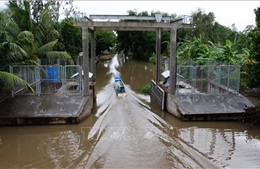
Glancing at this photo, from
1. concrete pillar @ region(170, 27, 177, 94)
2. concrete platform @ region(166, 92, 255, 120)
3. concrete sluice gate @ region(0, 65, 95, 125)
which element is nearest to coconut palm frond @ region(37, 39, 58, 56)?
concrete sluice gate @ region(0, 65, 95, 125)

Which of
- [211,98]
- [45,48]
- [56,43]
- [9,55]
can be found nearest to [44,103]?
[9,55]

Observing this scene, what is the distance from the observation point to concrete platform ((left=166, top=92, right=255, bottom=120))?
12.4 metres

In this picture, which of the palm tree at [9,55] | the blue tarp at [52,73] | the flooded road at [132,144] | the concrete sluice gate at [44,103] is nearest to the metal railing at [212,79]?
the flooded road at [132,144]

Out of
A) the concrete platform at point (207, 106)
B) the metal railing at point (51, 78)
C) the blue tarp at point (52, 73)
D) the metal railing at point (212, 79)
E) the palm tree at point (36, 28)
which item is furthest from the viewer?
the palm tree at point (36, 28)

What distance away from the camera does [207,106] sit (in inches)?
508

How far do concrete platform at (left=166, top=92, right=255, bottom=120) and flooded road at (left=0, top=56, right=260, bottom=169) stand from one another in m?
0.39

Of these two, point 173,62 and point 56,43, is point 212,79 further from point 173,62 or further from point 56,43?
point 56,43

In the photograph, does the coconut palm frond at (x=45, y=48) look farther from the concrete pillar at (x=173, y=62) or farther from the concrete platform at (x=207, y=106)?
the concrete platform at (x=207, y=106)

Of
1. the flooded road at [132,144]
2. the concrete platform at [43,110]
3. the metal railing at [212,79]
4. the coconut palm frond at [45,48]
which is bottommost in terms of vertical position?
the flooded road at [132,144]

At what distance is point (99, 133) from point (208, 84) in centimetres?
835

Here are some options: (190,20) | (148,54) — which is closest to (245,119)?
(190,20)

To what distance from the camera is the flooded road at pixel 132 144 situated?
815 centimetres

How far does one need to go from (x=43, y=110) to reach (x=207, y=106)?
7.95 m

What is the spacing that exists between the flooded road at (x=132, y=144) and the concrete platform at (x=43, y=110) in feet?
1.16
